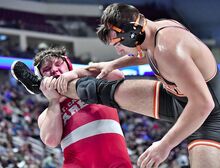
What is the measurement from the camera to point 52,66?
2.90 meters

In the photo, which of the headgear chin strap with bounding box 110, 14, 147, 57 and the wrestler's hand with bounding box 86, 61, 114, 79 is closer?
the headgear chin strap with bounding box 110, 14, 147, 57

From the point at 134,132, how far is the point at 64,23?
21.7ft

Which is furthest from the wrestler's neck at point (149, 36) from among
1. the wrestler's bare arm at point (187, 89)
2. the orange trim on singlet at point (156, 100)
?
the orange trim on singlet at point (156, 100)

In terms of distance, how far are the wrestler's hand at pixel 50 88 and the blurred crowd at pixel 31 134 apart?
3.89 meters

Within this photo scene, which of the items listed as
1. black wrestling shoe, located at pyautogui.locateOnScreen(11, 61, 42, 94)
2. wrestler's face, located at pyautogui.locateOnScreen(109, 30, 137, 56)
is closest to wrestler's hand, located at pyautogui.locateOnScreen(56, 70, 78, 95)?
black wrestling shoe, located at pyautogui.locateOnScreen(11, 61, 42, 94)

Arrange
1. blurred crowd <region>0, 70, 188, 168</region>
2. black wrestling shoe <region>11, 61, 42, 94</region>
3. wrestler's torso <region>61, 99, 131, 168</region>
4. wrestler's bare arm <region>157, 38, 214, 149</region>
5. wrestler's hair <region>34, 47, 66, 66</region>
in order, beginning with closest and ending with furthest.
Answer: wrestler's bare arm <region>157, 38, 214, 149</region> → wrestler's torso <region>61, 99, 131, 168</region> → black wrestling shoe <region>11, 61, 42, 94</region> → wrestler's hair <region>34, 47, 66, 66</region> → blurred crowd <region>0, 70, 188, 168</region>

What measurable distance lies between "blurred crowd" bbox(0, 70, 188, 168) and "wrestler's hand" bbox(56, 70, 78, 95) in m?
4.01

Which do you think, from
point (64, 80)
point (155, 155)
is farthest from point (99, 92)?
point (155, 155)

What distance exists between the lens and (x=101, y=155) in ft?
8.71

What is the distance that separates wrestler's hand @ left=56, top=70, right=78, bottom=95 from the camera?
266cm

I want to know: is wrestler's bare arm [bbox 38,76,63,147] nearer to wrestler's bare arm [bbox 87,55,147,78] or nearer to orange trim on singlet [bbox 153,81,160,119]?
wrestler's bare arm [bbox 87,55,147,78]

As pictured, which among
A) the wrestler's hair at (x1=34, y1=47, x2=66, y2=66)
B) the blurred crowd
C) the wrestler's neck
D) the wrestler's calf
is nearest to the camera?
the wrestler's neck

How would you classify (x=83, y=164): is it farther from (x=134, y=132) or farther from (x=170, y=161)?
(x=134, y=132)

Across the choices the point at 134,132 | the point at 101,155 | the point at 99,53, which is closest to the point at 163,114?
the point at 101,155
